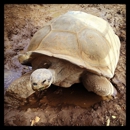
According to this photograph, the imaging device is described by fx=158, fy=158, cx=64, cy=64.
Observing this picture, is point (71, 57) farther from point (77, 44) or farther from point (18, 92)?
point (18, 92)

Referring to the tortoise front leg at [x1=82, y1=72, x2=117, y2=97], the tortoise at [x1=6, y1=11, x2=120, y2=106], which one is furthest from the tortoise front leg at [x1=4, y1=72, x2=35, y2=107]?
the tortoise front leg at [x1=82, y1=72, x2=117, y2=97]

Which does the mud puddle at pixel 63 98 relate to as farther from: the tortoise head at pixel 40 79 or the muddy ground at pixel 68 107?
the tortoise head at pixel 40 79

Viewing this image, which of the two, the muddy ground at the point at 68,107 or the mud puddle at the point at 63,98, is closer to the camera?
the muddy ground at the point at 68,107

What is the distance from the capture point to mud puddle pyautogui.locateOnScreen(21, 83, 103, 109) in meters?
1.46

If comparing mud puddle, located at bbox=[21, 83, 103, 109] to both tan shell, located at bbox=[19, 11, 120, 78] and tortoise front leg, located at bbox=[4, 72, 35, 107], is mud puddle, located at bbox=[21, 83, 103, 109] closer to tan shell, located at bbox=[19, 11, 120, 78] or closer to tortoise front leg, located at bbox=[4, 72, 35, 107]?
tortoise front leg, located at bbox=[4, 72, 35, 107]

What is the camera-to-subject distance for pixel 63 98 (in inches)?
59.4

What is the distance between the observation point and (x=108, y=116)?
1400 mm

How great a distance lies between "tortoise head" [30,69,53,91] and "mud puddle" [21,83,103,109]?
25 centimetres

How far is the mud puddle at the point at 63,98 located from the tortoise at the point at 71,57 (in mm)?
101

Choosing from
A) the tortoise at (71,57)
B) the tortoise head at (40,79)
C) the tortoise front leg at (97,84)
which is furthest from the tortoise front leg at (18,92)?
the tortoise front leg at (97,84)

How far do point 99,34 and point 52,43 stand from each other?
0.48 m

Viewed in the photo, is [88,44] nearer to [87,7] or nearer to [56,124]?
Answer: [56,124]

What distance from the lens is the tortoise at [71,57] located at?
4.51 ft

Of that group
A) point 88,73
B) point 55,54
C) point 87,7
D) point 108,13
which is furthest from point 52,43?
point 87,7
